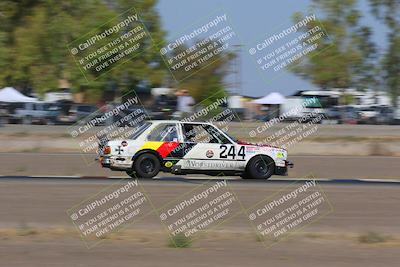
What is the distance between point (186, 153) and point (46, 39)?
2357 centimetres

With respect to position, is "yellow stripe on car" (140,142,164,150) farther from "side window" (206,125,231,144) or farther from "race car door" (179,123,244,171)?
"side window" (206,125,231,144)

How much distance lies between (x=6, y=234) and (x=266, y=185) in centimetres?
673

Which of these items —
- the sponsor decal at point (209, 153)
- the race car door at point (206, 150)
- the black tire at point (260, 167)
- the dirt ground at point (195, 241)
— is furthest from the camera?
the black tire at point (260, 167)

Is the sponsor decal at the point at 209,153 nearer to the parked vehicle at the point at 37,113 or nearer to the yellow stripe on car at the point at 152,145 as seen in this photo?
the yellow stripe on car at the point at 152,145

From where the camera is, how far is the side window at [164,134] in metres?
15.4

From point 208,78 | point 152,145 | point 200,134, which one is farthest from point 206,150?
point 208,78

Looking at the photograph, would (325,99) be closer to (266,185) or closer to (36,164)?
(36,164)

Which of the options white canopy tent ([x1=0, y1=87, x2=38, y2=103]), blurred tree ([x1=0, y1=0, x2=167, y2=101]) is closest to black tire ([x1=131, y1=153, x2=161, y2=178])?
blurred tree ([x1=0, y1=0, x2=167, y2=101])

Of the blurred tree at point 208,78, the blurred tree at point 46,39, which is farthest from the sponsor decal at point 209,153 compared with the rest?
the blurred tree at point 208,78

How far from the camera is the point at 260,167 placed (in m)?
15.8

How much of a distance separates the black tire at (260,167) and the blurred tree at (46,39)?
74.6ft

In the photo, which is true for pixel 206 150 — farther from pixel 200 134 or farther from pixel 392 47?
pixel 392 47

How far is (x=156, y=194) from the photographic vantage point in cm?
1277

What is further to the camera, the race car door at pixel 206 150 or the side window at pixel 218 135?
the side window at pixel 218 135
